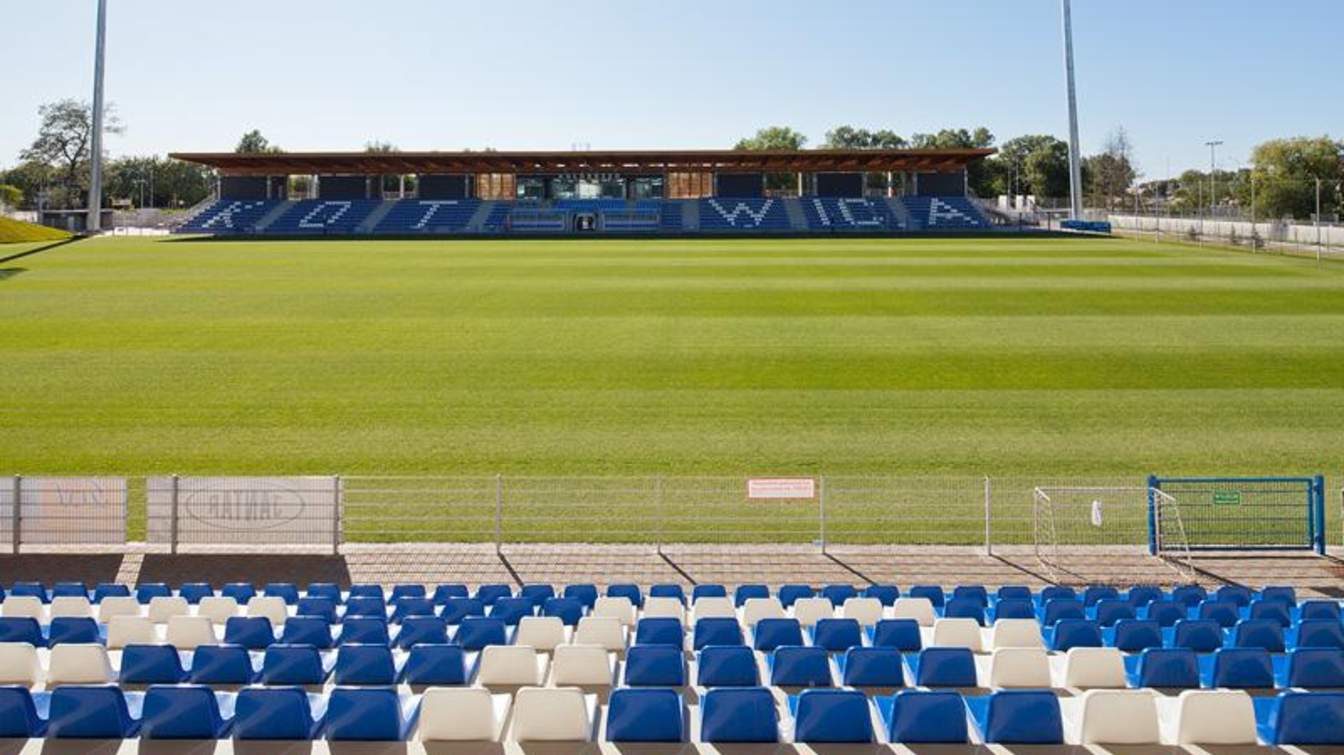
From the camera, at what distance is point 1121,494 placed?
762 inches

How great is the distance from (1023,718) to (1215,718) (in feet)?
4.17

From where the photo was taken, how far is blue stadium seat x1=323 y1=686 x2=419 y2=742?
8.10 metres

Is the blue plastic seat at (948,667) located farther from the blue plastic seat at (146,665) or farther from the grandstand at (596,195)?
the grandstand at (596,195)

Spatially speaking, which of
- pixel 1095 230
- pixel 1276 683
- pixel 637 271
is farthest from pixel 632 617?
pixel 1095 230

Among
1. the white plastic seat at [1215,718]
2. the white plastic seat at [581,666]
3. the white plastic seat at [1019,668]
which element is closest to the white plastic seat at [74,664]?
the white plastic seat at [581,666]

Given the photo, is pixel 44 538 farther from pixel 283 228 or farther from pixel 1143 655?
pixel 283 228

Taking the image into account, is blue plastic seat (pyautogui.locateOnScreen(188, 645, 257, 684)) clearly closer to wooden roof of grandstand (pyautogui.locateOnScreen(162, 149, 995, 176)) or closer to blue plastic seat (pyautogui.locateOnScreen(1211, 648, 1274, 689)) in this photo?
blue plastic seat (pyautogui.locateOnScreen(1211, 648, 1274, 689))

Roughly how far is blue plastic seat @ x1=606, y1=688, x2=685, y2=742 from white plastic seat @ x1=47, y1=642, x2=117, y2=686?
430 centimetres

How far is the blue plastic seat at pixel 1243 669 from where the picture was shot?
930 centimetres

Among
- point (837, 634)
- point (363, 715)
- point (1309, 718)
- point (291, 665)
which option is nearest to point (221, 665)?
point (291, 665)

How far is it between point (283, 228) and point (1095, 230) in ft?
177

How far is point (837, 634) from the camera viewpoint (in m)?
10.4

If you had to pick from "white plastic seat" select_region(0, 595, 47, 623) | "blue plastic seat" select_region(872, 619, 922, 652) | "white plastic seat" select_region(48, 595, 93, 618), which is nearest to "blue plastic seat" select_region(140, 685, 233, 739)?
"white plastic seat" select_region(48, 595, 93, 618)

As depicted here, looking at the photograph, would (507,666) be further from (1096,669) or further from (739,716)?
(1096,669)
